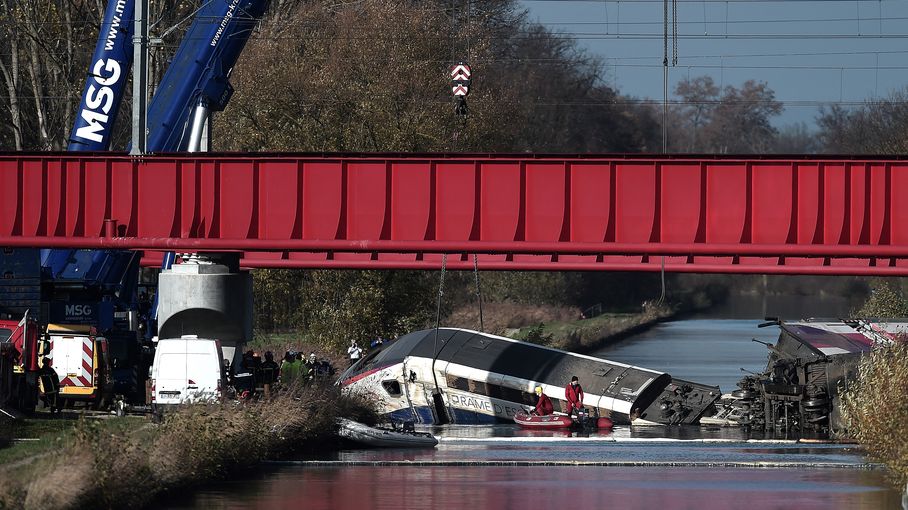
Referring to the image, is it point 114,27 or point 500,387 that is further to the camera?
point 114,27

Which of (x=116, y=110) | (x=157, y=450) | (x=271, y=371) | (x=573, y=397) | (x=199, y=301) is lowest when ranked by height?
(x=573, y=397)

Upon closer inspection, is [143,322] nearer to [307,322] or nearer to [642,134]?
[307,322]

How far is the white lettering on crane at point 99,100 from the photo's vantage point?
130 ft

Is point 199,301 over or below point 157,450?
over

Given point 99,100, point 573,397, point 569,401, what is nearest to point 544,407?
point 569,401

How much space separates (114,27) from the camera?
130 ft

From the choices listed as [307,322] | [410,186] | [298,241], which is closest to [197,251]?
[298,241]

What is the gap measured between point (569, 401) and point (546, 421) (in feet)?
3.26

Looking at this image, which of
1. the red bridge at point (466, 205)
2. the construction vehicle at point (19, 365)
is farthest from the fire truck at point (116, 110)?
the red bridge at point (466, 205)

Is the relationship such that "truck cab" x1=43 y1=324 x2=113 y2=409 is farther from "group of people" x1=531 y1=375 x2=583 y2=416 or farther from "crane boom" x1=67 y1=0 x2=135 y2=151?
"group of people" x1=531 y1=375 x2=583 y2=416

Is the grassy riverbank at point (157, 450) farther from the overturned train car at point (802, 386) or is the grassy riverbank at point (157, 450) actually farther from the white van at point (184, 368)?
the overturned train car at point (802, 386)

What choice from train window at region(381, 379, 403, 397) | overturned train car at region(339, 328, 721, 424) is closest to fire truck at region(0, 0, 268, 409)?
train window at region(381, 379, 403, 397)

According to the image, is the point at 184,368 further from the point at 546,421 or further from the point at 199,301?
the point at 546,421

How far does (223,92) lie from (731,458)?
17.2 m
